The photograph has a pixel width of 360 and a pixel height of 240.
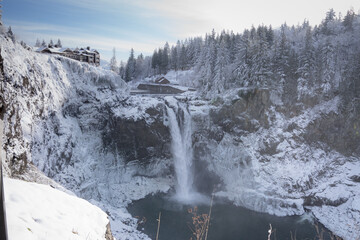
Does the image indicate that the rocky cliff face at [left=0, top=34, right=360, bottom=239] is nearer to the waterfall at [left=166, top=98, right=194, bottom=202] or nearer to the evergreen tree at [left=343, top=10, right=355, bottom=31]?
the waterfall at [left=166, top=98, right=194, bottom=202]

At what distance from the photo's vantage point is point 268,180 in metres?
27.7

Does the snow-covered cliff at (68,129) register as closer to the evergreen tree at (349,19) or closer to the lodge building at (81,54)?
the lodge building at (81,54)

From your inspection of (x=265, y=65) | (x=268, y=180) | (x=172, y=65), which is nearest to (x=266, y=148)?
(x=268, y=180)

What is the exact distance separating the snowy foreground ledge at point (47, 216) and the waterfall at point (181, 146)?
22595 mm

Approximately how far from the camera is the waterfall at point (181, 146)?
29.9 metres

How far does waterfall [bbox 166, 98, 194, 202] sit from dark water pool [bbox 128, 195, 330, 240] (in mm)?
3388

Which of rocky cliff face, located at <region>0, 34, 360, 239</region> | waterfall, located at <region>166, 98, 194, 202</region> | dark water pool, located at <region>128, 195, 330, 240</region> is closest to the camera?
dark water pool, located at <region>128, 195, 330, 240</region>

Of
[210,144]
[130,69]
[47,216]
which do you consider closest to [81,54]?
[210,144]

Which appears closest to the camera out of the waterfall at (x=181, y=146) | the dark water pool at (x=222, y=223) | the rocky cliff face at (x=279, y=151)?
the dark water pool at (x=222, y=223)

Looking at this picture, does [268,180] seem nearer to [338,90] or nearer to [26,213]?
[338,90]

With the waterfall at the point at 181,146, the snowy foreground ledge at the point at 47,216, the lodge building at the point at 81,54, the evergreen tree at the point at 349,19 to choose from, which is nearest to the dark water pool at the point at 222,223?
the waterfall at the point at 181,146

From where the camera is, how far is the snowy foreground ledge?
5.06 m

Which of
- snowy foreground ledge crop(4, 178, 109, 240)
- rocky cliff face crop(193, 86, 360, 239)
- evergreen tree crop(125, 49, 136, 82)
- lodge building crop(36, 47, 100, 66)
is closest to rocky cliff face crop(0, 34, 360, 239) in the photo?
rocky cliff face crop(193, 86, 360, 239)

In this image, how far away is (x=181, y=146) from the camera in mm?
30438
